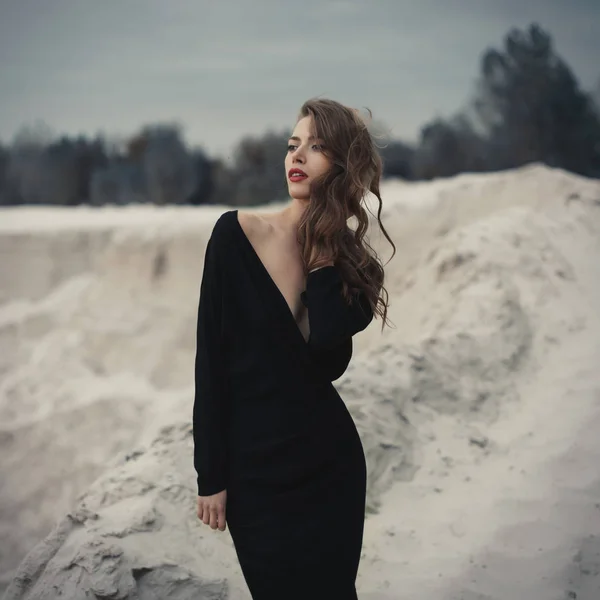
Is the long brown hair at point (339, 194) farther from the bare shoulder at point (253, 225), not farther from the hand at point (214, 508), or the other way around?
the hand at point (214, 508)

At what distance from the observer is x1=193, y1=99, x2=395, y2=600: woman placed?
4.28ft

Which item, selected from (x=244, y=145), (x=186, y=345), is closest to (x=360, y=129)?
(x=186, y=345)

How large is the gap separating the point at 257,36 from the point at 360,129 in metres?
5.05

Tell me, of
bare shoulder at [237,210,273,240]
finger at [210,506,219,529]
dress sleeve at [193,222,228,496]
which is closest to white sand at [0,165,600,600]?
finger at [210,506,219,529]

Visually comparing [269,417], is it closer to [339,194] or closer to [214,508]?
[214,508]

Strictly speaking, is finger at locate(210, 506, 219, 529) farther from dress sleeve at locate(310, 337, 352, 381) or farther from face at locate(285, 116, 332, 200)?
face at locate(285, 116, 332, 200)

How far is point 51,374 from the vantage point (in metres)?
4.36

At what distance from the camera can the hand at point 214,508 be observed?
4.34ft

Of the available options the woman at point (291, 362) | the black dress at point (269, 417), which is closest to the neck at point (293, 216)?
the woman at point (291, 362)

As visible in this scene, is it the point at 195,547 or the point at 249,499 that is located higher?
the point at 249,499

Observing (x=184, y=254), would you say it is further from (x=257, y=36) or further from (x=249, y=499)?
(x=249, y=499)

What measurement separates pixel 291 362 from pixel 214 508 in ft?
1.05

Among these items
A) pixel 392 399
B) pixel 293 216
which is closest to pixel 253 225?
pixel 293 216

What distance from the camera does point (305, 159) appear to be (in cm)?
138
